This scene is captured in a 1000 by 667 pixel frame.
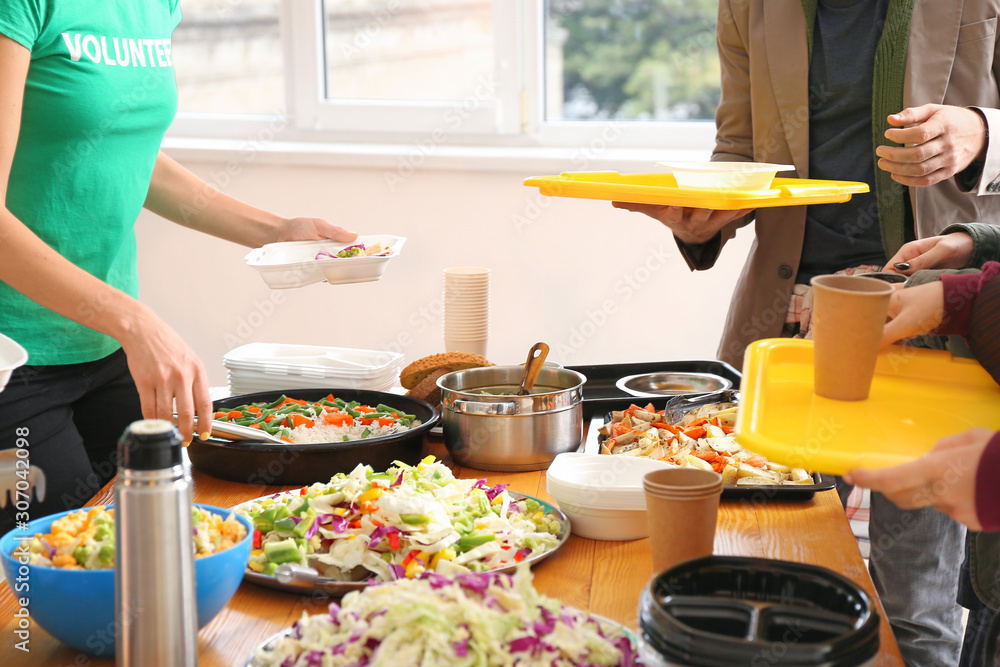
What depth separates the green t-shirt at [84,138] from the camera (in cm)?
154

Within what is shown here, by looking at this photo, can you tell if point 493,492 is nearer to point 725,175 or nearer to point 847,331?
point 847,331

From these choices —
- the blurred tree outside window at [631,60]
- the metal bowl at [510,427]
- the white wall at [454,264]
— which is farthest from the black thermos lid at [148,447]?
the blurred tree outside window at [631,60]

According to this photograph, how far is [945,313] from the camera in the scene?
3.77ft

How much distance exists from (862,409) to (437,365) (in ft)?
3.10

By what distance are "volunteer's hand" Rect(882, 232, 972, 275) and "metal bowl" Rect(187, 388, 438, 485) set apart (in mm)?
829

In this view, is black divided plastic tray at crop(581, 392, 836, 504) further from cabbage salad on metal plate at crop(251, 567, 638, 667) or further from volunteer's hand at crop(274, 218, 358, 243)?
volunteer's hand at crop(274, 218, 358, 243)

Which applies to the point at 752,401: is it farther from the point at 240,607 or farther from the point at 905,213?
the point at 905,213

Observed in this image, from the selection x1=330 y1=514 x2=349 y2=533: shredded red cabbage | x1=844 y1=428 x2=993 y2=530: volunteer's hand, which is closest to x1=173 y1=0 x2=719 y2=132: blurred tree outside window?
x1=330 y1=514 x2=349 y2=533: shredded red cabbage

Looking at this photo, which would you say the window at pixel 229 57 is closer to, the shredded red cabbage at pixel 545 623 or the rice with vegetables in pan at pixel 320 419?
the rice with vegetables in pan at pixel 320 419

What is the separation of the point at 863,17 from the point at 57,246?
67.7 inches

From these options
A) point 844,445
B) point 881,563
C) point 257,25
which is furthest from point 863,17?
point 257,25

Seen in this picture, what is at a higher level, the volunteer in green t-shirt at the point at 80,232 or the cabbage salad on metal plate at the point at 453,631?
the volunteer in green t-shirt at the point at 80,232

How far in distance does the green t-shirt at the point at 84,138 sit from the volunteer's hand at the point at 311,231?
322 millimetres

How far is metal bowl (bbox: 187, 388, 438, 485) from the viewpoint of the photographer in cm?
141
